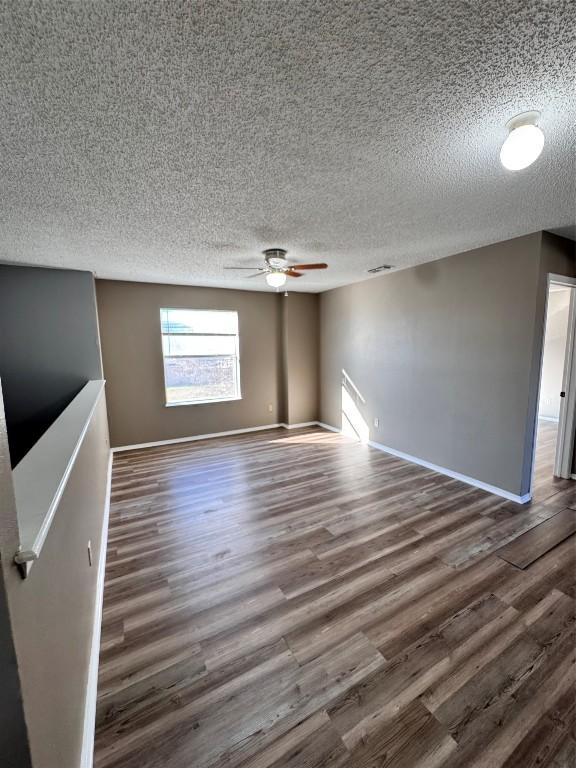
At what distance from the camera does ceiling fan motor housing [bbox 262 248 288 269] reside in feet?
10.4

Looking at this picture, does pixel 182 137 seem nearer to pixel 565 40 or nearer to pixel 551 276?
pixel 565 40

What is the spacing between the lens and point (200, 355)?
17.2 ft

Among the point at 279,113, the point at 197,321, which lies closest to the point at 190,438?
the point at 197,321

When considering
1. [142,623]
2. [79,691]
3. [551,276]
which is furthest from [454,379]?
[79,691]

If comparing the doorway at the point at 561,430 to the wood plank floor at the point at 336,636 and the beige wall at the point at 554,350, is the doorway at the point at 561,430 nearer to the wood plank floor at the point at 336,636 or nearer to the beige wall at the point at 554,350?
the beige wall at the point at 554,350

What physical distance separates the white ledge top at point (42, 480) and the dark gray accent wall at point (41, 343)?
219cm

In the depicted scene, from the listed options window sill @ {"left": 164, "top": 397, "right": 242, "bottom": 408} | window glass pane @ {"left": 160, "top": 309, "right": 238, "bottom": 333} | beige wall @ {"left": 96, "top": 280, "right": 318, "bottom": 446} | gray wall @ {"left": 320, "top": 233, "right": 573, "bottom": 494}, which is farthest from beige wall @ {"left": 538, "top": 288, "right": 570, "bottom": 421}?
window glass pane @ {"left": 160, "top": 309, "right": 238, "bottom": 333}

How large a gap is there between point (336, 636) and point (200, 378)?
4.26 meters

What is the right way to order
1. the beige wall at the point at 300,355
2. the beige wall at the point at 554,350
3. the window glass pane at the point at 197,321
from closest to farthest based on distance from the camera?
the window glass pane at the point at 197,321
the beige wall at the point at 554,350
the beige wall at the point at 300,355

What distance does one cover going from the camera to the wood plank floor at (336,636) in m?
1.28

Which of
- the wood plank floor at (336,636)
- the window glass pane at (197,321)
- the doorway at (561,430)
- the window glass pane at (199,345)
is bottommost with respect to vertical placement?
the wood plank floor at (336,636)

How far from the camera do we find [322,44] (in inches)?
39.9

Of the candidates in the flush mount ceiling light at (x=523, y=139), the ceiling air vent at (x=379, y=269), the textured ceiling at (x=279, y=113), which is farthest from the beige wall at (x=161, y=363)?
the flush mount ceiling light at (x=523, y=139)

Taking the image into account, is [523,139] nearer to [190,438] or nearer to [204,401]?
[204,401]
